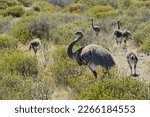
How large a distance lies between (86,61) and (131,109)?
3.05 meters

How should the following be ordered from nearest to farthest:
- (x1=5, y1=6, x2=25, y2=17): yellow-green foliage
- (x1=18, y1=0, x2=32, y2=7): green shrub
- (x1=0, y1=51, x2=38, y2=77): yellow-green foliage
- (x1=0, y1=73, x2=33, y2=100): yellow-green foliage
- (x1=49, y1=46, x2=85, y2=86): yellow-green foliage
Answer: (x1=0, y1=73, x2=33, y2=100): yellow-green foliage < (x1=49, y1=46, x2=85, y2=86): yellow-green foliage < (x1=0, y1=51, x2=38, y2=77): yellow-green foliage < (x1=5, y1=6, x2=25, y2=17): yellow-green foliage < (x1=18, y1=0, x2=32, y2=7): green shrub

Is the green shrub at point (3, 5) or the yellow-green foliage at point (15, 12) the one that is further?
the green shrub at point (3, 5)

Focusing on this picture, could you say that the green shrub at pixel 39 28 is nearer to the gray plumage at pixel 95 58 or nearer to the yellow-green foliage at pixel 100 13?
the yellow-green foliage at pixel 100 13

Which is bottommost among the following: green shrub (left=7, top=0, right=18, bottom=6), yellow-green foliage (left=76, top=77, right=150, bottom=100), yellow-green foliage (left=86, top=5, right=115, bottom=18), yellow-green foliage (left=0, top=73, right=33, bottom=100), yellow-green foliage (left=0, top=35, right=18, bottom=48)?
yellow-green foliage (left=0, top=73, right=33, bottom=100)

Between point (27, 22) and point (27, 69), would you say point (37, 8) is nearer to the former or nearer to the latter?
point (27, 22)

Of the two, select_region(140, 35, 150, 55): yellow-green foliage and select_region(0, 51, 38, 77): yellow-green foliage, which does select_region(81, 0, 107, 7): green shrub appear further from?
select_region(0, 51, 38, 77): yellow-green foliage

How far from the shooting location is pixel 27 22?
16.2 m

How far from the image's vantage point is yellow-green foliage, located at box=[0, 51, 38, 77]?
32.5ft

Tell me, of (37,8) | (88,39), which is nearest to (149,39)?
(88,39)

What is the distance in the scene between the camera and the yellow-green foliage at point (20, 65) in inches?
390

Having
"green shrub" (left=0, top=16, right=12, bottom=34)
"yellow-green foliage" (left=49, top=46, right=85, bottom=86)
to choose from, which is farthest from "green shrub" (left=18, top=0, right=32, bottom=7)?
"yellow-green foliage" (left=49, top=46, right=85, bottom=86)

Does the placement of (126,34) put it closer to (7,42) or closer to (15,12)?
(7,42)

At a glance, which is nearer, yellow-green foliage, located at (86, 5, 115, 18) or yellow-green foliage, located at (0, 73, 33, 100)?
yellow-green foliage, located at (0, 73, 33, 100)

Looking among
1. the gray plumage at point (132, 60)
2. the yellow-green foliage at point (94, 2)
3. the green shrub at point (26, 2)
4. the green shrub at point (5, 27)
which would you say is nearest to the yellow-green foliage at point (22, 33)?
the green shrub at point (5, 27)
